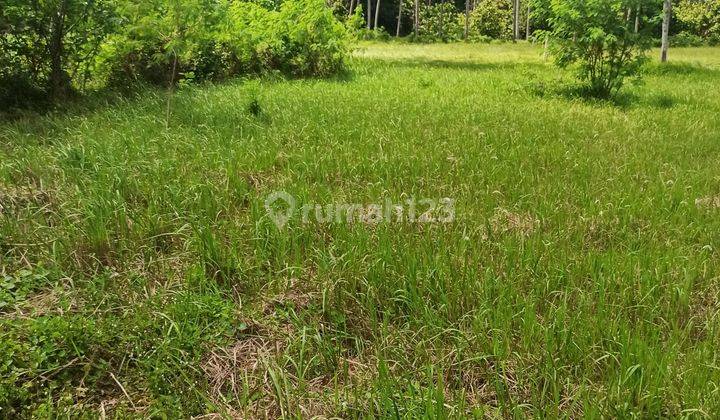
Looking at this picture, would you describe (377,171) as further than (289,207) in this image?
Yes

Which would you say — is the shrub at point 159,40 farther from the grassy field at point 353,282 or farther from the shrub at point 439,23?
the shrub at point 439,23

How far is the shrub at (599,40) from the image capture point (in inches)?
350

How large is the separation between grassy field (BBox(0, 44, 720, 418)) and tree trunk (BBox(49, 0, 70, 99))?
2.20 meters

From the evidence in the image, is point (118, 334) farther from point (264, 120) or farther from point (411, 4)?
point (411, 4)

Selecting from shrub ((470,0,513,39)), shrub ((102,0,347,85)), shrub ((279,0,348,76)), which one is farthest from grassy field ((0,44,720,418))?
shrub ((470,0,513,39))

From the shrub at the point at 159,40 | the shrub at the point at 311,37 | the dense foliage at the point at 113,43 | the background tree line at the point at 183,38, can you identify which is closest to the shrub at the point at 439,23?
the shrub at the point at 311,37

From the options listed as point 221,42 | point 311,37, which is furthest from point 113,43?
point 311,37

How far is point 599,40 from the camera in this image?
348 inches

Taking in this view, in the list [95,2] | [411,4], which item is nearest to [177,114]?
[95,2]

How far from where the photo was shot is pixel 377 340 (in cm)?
238

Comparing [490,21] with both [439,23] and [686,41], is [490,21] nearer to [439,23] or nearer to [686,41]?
[439,23]

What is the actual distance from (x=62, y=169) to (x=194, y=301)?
2.47 m

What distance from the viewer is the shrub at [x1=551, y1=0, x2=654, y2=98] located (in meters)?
8.88

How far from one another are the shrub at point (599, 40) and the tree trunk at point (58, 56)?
791 centimetres
